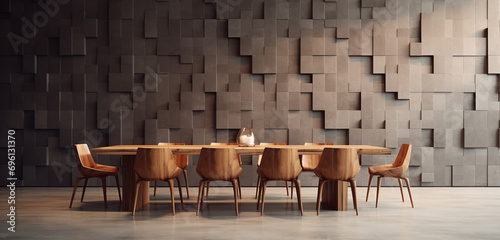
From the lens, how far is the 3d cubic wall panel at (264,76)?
683cm

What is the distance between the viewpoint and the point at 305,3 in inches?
274

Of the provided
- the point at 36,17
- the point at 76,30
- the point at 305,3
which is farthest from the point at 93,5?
the point at 305,3

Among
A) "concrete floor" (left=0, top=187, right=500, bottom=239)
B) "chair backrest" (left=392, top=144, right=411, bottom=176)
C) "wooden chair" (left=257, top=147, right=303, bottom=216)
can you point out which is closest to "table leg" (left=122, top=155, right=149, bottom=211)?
"concrete floor" (left=0, top=187, right=500, bottom=239)

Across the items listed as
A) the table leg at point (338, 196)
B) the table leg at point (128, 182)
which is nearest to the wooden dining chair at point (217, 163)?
the table leg at point (128, 182)

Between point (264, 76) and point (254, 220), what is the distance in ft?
10.8

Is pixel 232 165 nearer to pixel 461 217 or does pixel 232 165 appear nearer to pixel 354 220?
pixel 354 220

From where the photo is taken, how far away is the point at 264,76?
22.7 ft

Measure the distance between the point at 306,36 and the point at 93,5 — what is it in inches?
138

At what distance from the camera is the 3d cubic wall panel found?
6832 millimetres

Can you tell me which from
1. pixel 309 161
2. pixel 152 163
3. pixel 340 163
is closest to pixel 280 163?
pixel 340 163

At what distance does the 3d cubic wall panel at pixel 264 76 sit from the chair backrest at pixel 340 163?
2.49m

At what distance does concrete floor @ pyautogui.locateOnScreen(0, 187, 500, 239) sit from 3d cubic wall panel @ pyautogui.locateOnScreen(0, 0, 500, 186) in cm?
134

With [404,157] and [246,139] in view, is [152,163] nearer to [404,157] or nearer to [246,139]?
[246,139]

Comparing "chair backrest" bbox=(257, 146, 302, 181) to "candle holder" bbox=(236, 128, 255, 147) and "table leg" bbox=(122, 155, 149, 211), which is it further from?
"table leg" bbox=(122, 155, 149, 211)
